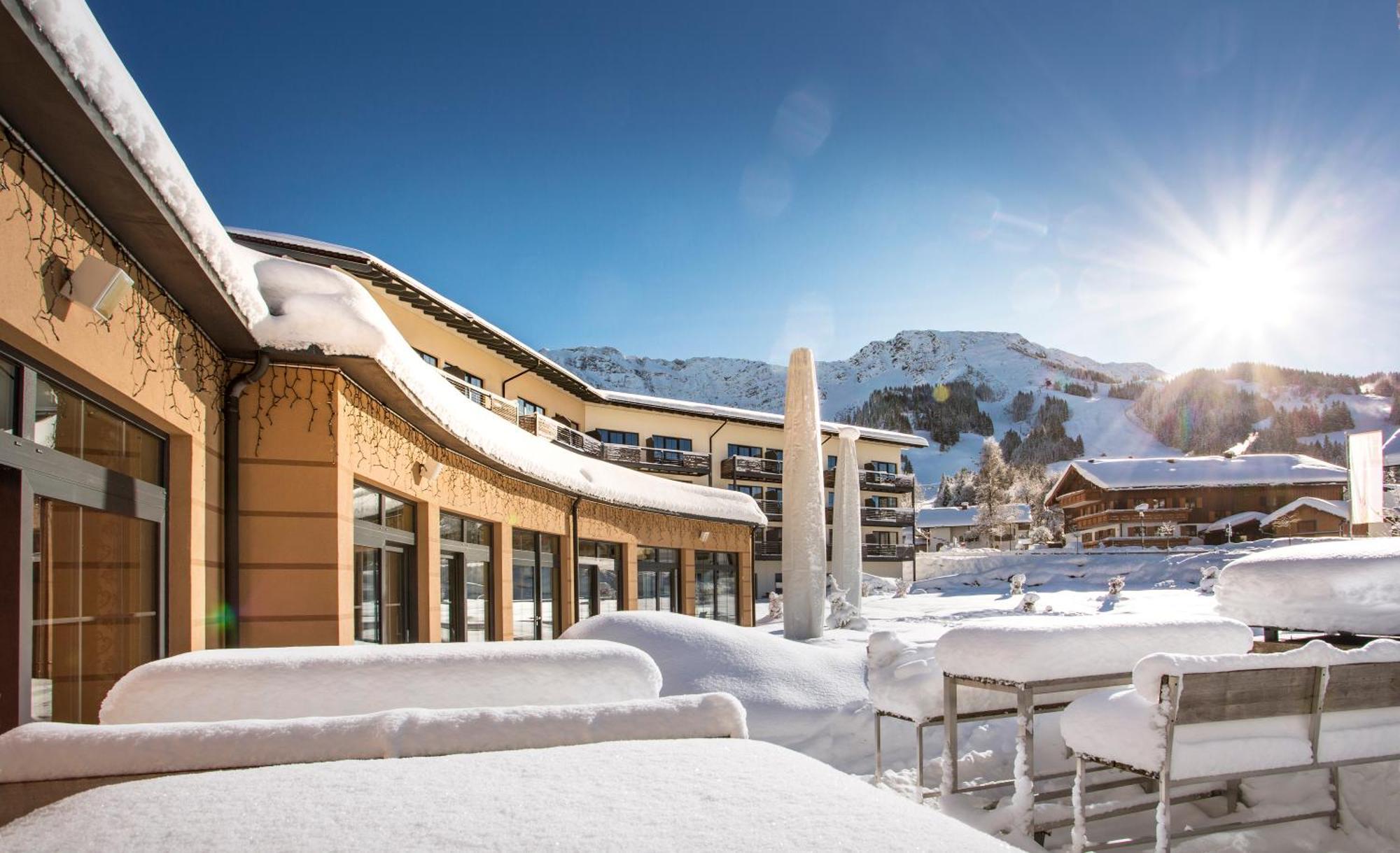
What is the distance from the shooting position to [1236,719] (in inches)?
199

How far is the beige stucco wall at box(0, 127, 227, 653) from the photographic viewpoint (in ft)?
12.4

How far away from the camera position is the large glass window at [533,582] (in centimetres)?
1338

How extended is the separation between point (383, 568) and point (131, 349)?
4.10 m

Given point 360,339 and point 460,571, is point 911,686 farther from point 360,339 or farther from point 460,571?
point 460,571

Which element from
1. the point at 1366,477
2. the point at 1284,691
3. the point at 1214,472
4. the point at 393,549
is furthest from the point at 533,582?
the point at 1214,472

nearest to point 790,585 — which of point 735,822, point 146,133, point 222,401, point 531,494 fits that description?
point 531,494

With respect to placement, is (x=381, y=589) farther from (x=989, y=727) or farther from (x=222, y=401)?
(x=989, y=727)

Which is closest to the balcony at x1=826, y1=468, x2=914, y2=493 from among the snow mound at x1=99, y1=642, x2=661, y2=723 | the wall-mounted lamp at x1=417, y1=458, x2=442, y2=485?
the wall-mounted lamp at x1=417, y1=458, x2=442, y2=485

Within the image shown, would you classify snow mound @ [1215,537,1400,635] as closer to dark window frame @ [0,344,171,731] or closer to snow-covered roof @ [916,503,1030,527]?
dark window frame @ [0,344,171,731]

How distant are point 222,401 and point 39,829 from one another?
17.7 ft

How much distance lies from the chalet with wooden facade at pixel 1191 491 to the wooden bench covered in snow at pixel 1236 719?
47.7 metres

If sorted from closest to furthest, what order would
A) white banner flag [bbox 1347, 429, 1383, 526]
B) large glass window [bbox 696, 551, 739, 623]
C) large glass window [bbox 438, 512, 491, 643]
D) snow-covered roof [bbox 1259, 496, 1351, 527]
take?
large glass window [bbox 438, 512, 491, 643], white banner flag [bbox 1347, 429, 1383, 526], large glass window [bbox 696, 551, 739, 623], snow-covered roof [bbox 1259, 496, 1351, 527]

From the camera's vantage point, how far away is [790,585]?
16.1m

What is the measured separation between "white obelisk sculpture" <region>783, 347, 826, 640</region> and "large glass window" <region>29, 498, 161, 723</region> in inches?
451
